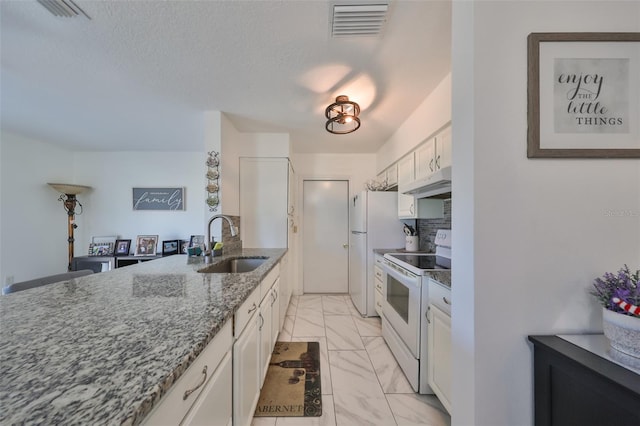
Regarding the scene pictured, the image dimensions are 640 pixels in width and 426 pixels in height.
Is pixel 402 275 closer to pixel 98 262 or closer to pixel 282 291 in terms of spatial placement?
pixel 282 291

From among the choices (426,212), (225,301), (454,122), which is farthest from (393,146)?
(225,301)

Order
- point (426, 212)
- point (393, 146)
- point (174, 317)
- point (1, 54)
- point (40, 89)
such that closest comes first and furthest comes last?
point (174, 317) < point (1, 54) < point (40, 89) < point (426, 212) < point (393, 146)

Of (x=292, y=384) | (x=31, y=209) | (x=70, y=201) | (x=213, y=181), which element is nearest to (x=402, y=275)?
(x=292, y=384)

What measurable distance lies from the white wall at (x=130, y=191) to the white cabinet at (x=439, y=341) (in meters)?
3.69

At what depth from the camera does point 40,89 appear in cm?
200

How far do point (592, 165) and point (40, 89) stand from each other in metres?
3.72

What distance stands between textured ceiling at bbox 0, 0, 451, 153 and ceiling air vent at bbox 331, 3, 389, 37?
0.16ft

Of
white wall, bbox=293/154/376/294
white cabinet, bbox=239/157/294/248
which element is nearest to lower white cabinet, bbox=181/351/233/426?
white cabinet, bbox=239/157/294/248

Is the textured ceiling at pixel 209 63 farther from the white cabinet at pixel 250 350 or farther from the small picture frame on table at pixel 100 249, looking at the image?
the small picture frame on table at pixel 100 249

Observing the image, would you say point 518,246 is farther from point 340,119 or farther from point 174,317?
point 340,119

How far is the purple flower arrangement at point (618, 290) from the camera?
2.27 feet

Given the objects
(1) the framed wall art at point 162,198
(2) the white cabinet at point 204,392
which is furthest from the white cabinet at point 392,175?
(1) the framed wall art at point 162,198

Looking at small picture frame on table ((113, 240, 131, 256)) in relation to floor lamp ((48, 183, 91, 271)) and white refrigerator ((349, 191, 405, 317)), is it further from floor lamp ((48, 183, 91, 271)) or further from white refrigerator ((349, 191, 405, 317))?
white refrigerator ((349, 191, 405, 317))

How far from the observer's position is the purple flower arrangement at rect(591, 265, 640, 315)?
690 mm
